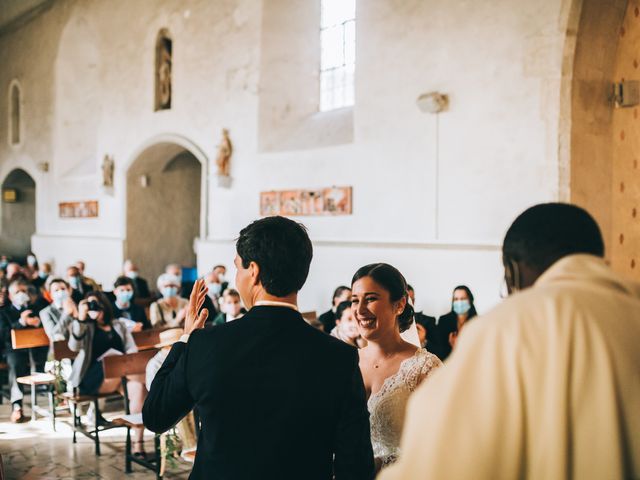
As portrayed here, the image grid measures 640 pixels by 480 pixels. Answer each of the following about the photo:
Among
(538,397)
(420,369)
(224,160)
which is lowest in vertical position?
(420,369)

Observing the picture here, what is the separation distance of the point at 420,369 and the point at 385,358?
181 mm

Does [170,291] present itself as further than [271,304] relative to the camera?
Yes

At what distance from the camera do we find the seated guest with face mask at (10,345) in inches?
291

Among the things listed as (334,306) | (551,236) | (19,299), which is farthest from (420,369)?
(19,299)

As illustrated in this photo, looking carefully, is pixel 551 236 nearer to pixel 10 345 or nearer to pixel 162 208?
pixel 10 345

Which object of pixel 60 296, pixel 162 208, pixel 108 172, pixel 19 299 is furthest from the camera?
pixel 162 208

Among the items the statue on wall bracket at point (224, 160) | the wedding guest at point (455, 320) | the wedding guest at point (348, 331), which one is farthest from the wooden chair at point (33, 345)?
the statue on wall bracket at point (224, 160)

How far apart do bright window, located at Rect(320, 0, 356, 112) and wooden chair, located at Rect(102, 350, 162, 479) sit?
6.50m

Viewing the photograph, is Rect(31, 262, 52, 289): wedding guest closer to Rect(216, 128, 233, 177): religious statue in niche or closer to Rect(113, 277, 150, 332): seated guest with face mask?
Rect(216, 128, 233, 177): religious statue in niche

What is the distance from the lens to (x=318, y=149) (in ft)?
33.5

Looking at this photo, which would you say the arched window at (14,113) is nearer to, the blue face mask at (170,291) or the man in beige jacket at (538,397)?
the blue face mask at (170,291)

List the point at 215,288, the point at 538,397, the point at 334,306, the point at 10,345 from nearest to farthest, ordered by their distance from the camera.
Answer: the point at 538,397, the point at 10,345, the point at 334,306, the point at 215,288

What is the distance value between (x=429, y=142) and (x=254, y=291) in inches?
275

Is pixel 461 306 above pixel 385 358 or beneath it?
beneath
